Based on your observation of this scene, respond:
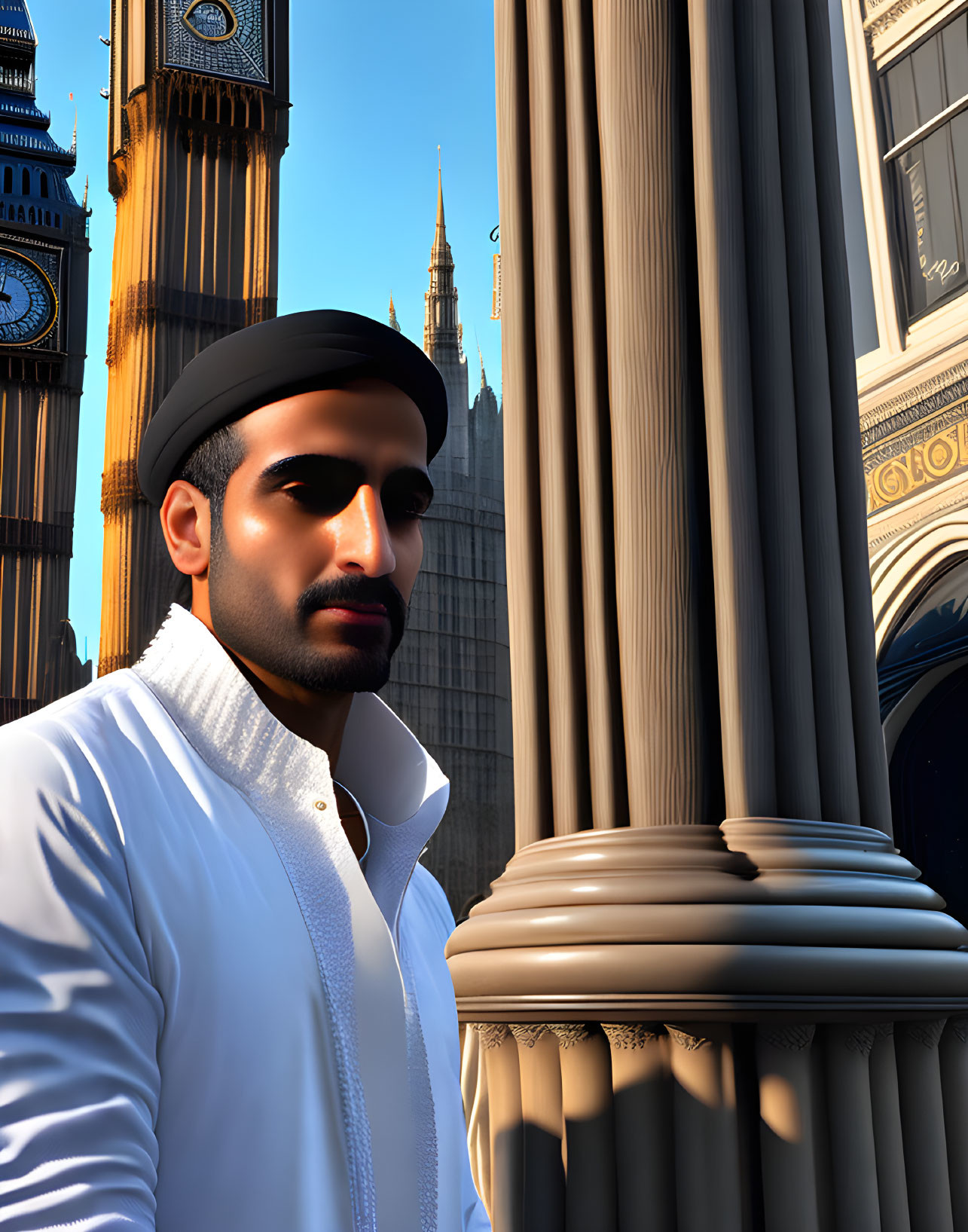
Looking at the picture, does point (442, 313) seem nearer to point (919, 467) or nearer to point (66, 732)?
point (919, 467)

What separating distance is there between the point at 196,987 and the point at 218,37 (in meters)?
37.4

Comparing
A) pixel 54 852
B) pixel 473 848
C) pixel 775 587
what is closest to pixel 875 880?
A: pixel 775 587

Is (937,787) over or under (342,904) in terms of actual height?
over

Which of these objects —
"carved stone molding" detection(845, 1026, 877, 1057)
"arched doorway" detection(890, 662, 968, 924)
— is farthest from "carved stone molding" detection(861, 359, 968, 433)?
"carved stone molding" detection(845, 1026, 877, 1057)

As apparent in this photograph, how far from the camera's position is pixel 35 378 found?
145 feet

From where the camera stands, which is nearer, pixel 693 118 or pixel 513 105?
pixel 693 118

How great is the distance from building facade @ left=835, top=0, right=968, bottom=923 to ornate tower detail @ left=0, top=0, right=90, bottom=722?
36.2 m

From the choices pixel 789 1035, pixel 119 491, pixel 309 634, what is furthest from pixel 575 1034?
pixel 119 491

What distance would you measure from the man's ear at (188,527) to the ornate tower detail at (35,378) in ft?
134

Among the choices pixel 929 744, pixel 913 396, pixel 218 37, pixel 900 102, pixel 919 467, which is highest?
pixel 218 37

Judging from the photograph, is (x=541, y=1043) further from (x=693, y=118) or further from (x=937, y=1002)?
(x=693, y=118)

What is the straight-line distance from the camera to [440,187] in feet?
164

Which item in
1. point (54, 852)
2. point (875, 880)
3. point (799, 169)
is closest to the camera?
point (54, 852)

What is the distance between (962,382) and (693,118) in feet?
17.0
